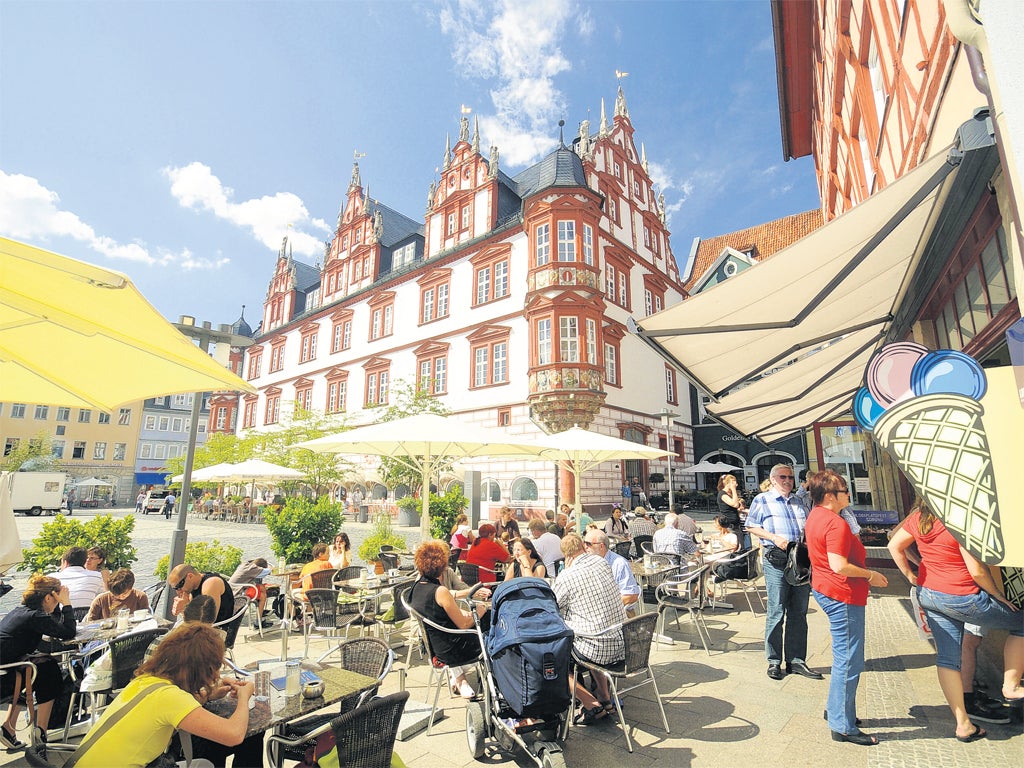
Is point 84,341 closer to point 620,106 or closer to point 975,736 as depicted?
point 975,736

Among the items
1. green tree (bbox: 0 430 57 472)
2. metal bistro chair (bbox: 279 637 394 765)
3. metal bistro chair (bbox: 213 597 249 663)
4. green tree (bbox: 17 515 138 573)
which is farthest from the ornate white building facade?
green tree (bbox: 0 430 57 472)

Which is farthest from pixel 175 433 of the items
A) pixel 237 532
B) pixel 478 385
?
pixel 478 385

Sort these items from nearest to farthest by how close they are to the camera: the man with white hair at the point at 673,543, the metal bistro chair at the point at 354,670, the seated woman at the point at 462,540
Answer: the metal bistro chair at the point at 354,670 < the man with white hair at the point at 673,543 < the seated woman at the point at 462,540

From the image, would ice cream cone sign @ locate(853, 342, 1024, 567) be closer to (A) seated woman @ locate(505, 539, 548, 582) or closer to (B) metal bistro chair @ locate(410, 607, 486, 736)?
(B) metal bistro chair @ locate(410, 607, 486, 736)

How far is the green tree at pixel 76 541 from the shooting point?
7035 mm

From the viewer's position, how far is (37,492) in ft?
99.4

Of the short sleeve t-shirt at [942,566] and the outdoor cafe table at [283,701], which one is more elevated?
the short sleeve t-shirt at [942,566]

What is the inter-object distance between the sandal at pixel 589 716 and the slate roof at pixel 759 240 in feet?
97.6

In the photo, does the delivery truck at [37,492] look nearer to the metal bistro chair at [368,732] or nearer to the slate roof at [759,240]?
the metal bistro chair at [368,732]

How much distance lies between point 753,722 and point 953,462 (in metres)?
3.31

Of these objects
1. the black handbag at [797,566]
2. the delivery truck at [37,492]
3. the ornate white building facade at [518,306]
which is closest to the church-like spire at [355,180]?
the ornate white building facade at [518,306]

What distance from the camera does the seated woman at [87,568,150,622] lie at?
4.76 metres

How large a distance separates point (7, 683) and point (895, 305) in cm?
836

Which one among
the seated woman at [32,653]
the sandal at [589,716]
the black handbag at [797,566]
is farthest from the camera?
the black handbag at [797,566]
